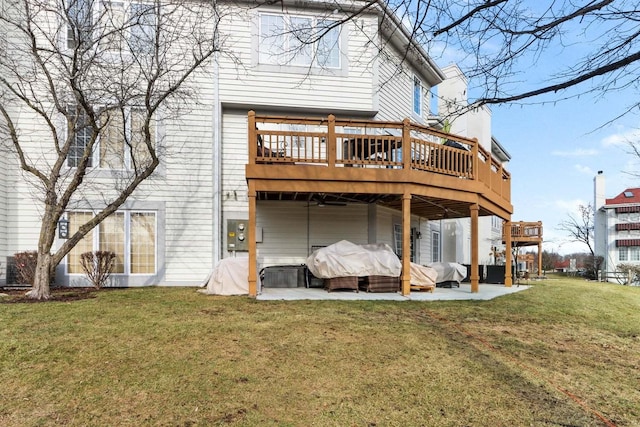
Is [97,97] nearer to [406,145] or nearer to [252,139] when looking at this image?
[252,139]

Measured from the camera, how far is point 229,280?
834cm

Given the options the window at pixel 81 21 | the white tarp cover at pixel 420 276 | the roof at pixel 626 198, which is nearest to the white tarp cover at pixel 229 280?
the white tarp cover at pixel 420 276

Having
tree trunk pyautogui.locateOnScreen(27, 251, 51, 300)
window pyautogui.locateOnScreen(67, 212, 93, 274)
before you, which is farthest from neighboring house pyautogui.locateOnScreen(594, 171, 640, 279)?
tree trunk pyautogui.locateOnScreen(27, 251, 51, 300)

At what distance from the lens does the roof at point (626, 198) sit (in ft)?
113

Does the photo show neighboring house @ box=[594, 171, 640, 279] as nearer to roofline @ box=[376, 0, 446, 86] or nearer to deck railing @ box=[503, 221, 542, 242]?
deck railing @ box=[503, 221, 542, 242]

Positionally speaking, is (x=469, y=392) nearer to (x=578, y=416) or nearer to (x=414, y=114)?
(x=578, y=416)

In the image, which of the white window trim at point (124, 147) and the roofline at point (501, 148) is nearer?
the white window trim at point (124, 147)

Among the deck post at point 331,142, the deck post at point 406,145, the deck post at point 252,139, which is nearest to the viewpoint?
the deck post at point 252,139

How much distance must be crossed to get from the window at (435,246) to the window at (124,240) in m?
10.6

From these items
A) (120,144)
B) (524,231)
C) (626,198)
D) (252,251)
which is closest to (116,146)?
Answer: (120,144)

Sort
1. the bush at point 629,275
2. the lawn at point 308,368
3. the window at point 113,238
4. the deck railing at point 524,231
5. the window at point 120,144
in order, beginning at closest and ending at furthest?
the lawn at point 308,368 < the window at point 113,238 < the window at point 120,144 < the deck railing at point 524,231 < the bush at point 629,275

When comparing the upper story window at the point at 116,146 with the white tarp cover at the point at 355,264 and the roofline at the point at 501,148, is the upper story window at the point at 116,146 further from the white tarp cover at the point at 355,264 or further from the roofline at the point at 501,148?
the roofline at the point at 501,148

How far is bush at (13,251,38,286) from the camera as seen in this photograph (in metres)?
9.00

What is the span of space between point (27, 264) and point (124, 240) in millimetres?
2194
